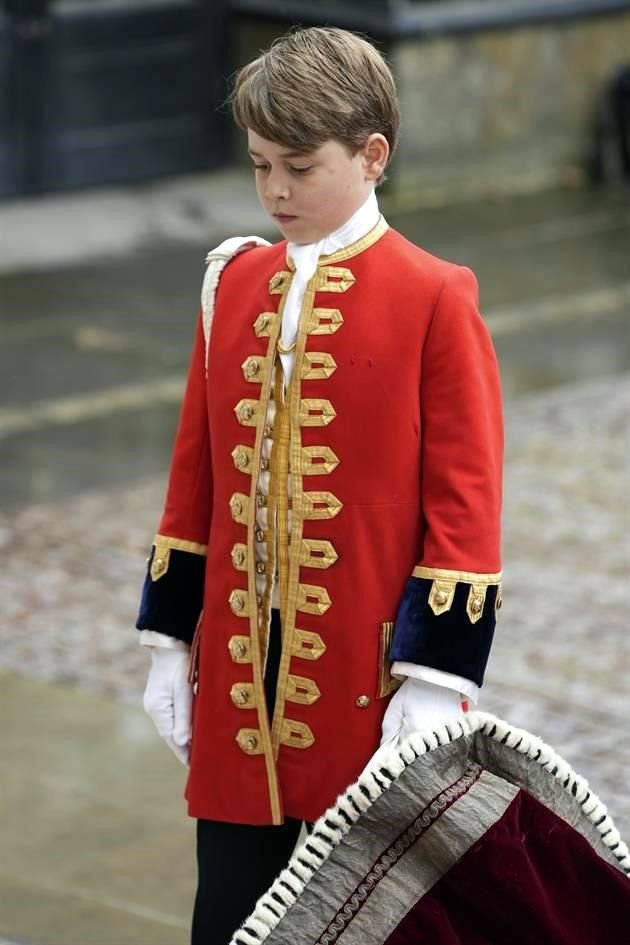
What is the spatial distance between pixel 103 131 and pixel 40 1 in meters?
1.07

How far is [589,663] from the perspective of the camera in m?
6.01

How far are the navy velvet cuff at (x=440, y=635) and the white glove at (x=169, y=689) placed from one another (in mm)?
457

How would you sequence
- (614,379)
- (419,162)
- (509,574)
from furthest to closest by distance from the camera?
(419,162) → (614,379) → (509,574)

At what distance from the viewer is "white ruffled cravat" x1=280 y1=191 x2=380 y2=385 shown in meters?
3.15

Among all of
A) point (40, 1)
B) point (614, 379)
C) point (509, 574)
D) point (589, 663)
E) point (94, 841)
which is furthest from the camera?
point (40, 1)

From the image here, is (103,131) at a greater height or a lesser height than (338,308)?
lesser

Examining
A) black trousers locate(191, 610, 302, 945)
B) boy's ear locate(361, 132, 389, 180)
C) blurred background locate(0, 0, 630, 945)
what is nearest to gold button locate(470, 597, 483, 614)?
black trousers locate(191, 610, 302, 945)

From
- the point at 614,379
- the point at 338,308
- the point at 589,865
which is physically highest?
the point at 338,308

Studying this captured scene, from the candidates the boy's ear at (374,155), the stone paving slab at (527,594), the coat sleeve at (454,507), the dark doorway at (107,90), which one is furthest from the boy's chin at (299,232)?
the dark doorway at (107,90)

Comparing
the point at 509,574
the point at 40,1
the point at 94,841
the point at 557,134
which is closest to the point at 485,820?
the point at 94,841

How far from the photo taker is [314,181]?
301cm

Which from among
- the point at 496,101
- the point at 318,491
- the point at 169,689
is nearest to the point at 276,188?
the point at 318,491

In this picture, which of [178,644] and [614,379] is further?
[614,379]

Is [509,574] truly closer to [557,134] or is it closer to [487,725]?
[487,725]
